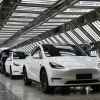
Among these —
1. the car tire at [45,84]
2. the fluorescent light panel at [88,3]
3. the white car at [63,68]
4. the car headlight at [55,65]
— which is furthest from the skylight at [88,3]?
the car headlight at [55,65]

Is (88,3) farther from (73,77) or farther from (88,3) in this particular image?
(73,77)

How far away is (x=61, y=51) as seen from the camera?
11227 millimetres

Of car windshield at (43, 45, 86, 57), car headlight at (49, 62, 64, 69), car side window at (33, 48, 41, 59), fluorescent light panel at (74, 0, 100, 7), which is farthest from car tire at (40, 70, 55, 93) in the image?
fluorescent light panel at (74, 0, 100, 7)

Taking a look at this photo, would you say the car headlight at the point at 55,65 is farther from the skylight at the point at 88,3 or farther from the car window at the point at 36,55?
the skylight at the point at 88,3

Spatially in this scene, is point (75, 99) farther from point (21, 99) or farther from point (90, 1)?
point (90, 1)

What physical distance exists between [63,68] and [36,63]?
1879mm

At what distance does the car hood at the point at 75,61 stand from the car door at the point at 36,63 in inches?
32.8

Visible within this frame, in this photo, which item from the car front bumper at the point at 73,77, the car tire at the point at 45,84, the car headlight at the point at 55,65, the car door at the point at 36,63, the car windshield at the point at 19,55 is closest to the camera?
the car front bumper at the point at 73,77

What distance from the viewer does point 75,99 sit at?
856 cm

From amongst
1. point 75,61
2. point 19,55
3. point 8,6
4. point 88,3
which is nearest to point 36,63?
point 75,61

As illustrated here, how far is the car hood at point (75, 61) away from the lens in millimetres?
9789

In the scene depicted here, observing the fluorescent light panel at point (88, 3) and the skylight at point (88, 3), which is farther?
the skylight at point (88, 3)

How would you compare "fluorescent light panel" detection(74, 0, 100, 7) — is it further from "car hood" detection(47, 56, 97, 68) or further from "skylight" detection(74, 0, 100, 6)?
"car hood" detection(47, 56, 97, 68)

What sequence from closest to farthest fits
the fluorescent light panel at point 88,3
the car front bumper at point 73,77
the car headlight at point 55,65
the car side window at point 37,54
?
the car front bumper at point 73,77, the car headlight at point 55,65, the car side window at point 37,54, the fluorescent light panel at point 88,3
